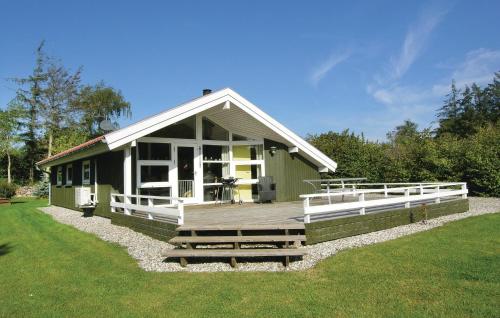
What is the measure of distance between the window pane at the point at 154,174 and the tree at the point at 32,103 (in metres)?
29.3

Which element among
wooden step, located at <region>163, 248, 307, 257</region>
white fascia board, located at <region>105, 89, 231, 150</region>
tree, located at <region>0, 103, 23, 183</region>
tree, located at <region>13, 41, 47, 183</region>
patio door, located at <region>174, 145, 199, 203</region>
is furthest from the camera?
tree, located at <region>13, 41, 47, 183</region>

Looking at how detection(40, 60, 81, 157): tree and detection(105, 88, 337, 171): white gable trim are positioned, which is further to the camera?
detection(40, 60, 81, 157): tree

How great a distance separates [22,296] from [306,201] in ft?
15.0

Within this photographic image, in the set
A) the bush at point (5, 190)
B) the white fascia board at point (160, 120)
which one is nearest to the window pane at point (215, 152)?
the white fascia board at point (160, 120)

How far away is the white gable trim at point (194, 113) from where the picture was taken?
916 centimetres

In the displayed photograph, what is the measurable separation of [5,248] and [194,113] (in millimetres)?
5465

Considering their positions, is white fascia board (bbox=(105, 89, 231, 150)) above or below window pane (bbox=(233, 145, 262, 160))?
above

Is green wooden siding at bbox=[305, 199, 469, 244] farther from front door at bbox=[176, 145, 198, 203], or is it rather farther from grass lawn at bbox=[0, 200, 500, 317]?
front door at bbox=[176, 145, 198, 203]

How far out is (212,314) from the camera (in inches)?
149

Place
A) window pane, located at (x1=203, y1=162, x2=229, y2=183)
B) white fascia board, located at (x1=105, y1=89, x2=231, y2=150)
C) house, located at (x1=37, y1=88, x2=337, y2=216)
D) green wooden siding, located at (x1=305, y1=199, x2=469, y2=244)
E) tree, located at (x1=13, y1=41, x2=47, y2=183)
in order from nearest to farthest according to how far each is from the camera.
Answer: green wooden siding, located at (x1=305, y1=199, x2=469, y2=244) < white fascia board, located at (x1=105, y1=89, x2=231, y2=150) < house, located at (x1=37, y1=88, x2=337, y2=216) < window pane, located at (x1=203, y1=162, x2=229, y2=183) < tree, located at (x1=13, y1=41, x2=47, y2=183)

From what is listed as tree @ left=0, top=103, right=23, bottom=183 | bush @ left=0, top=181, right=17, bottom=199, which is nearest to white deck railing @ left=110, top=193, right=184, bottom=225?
bush @ left=0, top=181, right=17, bottom=199

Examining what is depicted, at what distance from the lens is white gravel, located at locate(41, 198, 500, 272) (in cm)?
572

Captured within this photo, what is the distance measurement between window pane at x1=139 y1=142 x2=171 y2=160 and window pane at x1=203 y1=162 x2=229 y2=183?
55.5 inches

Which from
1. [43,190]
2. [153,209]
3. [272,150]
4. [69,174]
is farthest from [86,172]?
[43,190]
